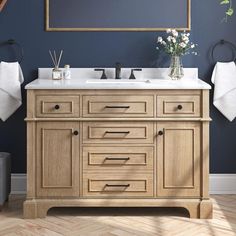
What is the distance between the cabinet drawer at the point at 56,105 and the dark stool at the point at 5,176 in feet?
1.33

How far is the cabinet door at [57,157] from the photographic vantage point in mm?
3357

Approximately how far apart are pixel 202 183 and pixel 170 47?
2.82ft

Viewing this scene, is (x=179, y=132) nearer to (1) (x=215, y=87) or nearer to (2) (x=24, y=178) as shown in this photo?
(1) (x=215, y=87)

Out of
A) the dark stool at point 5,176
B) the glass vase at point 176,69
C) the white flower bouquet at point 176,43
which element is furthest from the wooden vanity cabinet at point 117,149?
the white flower bouquet at point 176,43

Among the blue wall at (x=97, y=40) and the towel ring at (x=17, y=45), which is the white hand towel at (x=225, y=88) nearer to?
the blue wall at (x=97, y=40)

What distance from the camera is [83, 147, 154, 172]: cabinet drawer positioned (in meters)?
3.37

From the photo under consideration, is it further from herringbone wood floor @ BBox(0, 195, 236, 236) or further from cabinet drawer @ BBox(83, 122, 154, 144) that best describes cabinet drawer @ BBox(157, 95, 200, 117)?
herringbone wood floor @ BBox(0, 195, 236, 236)

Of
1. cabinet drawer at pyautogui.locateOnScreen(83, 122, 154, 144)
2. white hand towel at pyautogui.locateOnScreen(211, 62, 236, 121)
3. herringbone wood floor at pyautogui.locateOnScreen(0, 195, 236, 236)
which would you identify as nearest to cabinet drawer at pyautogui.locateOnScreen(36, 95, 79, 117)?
cabinet drawer at pyautogui.locateOnScreen(83, 122, 154, 144)

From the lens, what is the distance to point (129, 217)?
340 centimetres

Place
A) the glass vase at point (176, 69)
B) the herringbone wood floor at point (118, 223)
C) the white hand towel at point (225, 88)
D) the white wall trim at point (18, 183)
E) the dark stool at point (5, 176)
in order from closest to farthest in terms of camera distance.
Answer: the herringbone wood floor at point (118, 223) → the dark stool at point (5, 176) → the glass vase at point (176, 69) → the white hand towel at point (225, 88) → the white wall trim at point (18, 183)

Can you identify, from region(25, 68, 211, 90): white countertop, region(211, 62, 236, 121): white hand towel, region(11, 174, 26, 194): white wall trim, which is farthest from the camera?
region(11, 174, 26, 194): white wall trim

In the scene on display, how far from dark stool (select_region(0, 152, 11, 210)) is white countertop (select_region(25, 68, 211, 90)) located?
1.55ft

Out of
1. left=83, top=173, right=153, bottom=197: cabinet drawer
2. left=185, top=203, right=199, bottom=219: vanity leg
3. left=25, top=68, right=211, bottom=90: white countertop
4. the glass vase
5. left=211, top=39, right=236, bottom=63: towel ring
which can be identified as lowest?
left=185, top=203, right=199, bottom=219: vanity leg

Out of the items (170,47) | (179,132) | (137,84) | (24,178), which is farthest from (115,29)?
(24,178)
